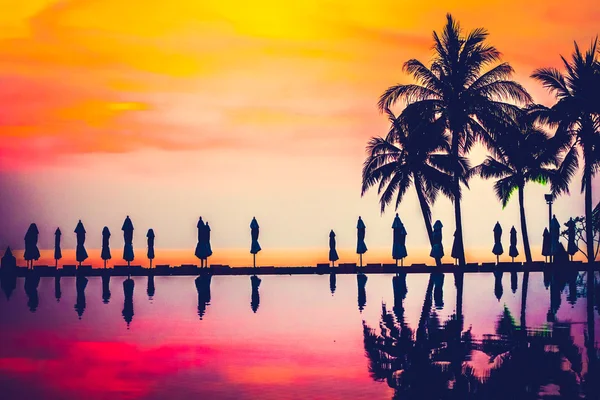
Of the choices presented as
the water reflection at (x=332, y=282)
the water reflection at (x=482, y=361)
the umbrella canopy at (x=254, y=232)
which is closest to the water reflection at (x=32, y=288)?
the water reflection at (x=332, y=282)

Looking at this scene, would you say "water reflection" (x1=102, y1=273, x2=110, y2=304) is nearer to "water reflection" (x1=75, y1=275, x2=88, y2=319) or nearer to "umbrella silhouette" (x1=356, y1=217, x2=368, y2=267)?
"water reflection" (x1=75, y1=275, x2=88, y2=319)

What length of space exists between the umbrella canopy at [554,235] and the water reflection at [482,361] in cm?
2434

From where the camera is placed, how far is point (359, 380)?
12.4m

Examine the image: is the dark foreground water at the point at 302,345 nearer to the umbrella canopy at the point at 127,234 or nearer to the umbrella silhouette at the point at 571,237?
the umbrella canopy at the point at 127,234

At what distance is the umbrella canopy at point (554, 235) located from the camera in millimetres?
44125

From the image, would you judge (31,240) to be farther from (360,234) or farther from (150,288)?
(360,234)

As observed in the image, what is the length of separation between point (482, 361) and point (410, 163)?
29295 millimetres

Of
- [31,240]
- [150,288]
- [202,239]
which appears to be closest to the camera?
[150,288]

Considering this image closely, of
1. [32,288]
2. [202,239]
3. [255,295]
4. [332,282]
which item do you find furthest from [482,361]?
[202,239]

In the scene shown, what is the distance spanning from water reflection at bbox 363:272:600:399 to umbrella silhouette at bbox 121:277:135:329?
6402 millimetres

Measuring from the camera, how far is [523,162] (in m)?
44.8

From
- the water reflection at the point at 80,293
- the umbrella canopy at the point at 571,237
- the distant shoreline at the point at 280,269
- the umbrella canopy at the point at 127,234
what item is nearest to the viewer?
the water reflection at the point at 80,293

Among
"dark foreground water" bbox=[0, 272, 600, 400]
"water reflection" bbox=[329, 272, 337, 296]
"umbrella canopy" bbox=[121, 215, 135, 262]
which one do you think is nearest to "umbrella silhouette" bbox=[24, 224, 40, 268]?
"umbrella canopy" bbox=[121, 215, 135, 262]

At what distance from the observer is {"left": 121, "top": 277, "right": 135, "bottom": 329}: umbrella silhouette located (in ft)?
71.7
